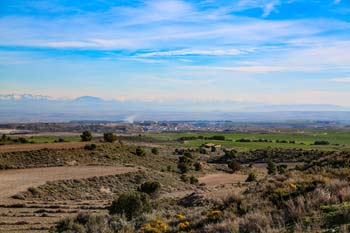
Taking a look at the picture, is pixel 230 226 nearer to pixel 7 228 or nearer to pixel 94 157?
pixel 7 228

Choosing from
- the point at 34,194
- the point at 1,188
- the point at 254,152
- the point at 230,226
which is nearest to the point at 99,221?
the point at 230,226

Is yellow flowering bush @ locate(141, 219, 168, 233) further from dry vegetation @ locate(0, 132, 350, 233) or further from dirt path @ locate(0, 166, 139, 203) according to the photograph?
dirt path @ locate(0, 166, 139, 203)

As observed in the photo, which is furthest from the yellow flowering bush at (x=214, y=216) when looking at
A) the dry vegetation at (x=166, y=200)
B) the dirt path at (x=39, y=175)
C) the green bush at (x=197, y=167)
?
the green bush at (x=197, y=167)

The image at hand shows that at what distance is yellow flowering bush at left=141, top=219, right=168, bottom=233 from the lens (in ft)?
38.9

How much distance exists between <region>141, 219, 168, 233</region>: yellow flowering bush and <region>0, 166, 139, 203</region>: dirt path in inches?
764

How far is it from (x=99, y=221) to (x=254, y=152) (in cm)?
7415

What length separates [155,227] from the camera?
40.2ft

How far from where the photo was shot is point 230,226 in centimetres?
1029

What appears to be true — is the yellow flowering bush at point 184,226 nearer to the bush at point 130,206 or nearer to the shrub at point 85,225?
the shrub at point 85,225

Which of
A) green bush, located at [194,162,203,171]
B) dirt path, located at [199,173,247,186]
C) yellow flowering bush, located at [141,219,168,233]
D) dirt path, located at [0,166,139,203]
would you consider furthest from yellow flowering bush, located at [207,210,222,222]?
green bush, located at [194,162,203,171]

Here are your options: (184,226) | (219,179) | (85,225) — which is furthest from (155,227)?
→ (219,179)

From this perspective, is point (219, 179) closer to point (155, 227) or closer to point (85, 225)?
point (85, 225)

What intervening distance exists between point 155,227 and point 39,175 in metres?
32.3

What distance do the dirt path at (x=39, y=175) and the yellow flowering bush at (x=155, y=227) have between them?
19.4m
